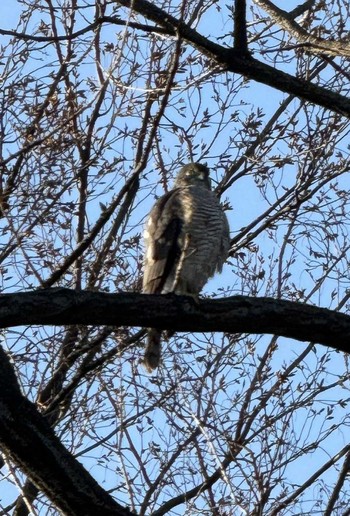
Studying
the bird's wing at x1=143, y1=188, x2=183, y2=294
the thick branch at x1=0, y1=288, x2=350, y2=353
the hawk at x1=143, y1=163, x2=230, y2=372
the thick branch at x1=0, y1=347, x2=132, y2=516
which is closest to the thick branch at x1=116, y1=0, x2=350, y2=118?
the thick branch at x1=0, y1=288, x2=350, y2=353

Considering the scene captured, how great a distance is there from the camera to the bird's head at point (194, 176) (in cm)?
589

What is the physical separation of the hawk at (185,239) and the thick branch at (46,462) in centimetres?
224

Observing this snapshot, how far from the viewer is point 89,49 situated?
526 cm

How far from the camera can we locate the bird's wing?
5332 mm

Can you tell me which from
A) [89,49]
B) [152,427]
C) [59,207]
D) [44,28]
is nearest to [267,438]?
[152,427]

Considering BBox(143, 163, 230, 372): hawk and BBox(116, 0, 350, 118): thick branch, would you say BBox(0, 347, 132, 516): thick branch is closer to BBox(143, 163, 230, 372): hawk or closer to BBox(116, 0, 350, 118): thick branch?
BBox(116, 0, 350, 118): thick branch

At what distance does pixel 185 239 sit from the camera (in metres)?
5.37

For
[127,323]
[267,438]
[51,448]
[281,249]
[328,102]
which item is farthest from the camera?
[281,249]

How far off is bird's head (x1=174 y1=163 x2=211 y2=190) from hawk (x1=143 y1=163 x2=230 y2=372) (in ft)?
0.22

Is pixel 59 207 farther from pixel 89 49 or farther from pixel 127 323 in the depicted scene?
pixel 127 323

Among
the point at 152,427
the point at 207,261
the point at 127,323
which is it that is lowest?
the point at 127,323

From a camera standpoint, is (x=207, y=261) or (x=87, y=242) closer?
(x=87, y=242)

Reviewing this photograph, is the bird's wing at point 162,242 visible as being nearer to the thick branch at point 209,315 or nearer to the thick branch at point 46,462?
the thick branch at point 209,315

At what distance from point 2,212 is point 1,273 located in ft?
1.78
